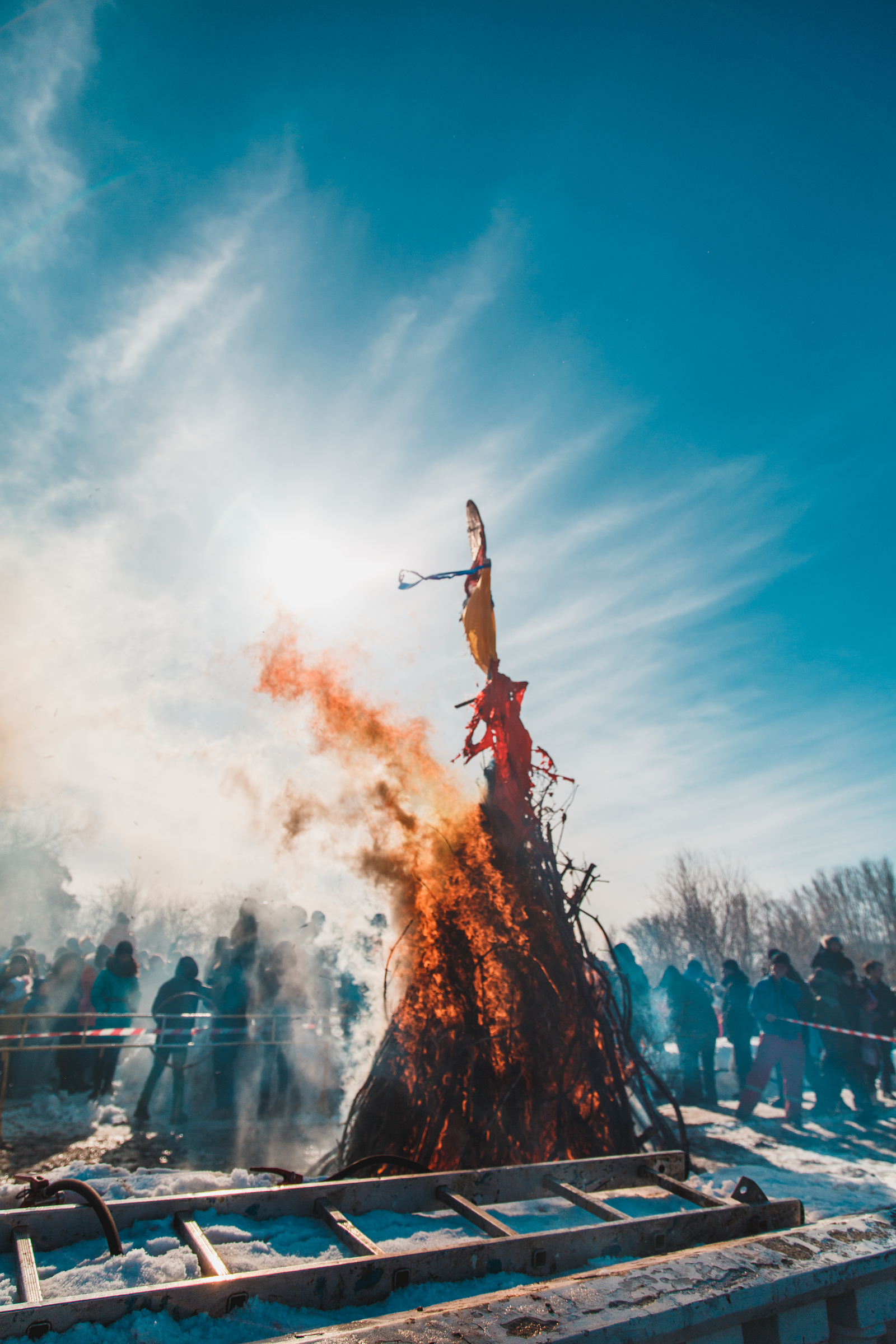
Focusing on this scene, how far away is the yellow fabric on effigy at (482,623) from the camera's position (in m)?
6.66

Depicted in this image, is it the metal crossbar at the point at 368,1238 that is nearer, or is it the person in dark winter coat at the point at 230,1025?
the metal crossbar at the point at 368,1238

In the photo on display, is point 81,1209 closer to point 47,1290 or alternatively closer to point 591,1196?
point 47,1290

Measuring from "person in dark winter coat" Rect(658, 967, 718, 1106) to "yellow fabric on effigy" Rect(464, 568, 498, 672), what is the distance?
619cm

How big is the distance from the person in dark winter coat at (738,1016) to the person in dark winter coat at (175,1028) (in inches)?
279

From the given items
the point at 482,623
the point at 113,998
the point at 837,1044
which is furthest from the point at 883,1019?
the point at 113,998

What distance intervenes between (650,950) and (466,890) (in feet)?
159

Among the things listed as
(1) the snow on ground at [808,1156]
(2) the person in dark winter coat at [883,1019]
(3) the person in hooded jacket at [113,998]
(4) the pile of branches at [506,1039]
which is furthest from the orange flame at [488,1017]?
(2) the person in dark winter coat at [883,1019]

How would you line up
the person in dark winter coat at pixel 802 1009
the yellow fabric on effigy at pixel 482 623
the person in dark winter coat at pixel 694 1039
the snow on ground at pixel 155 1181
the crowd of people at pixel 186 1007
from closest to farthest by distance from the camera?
the snow on ground at pixel 155 1181 → the yellow fabric on effigy at pixel 482 623 → the crowd of people at pixel 186 1007 → the person in dark winter coat at pixel 802 1009 → the person in dark winter coat at pixel 694 1039

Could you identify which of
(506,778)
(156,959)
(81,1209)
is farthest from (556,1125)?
(156,959)

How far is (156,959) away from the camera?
50.6 feet

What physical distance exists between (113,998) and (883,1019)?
10781mm

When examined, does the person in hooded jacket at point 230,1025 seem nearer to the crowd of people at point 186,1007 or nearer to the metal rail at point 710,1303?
the crowd of people at point 186,1007

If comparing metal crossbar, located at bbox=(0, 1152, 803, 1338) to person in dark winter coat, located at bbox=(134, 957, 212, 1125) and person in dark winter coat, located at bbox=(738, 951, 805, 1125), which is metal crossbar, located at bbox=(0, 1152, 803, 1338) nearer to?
person in dark winter coat, located at bbox=(134, 957, 212, 1125)

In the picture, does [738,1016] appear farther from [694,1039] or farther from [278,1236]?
[278,1236]
